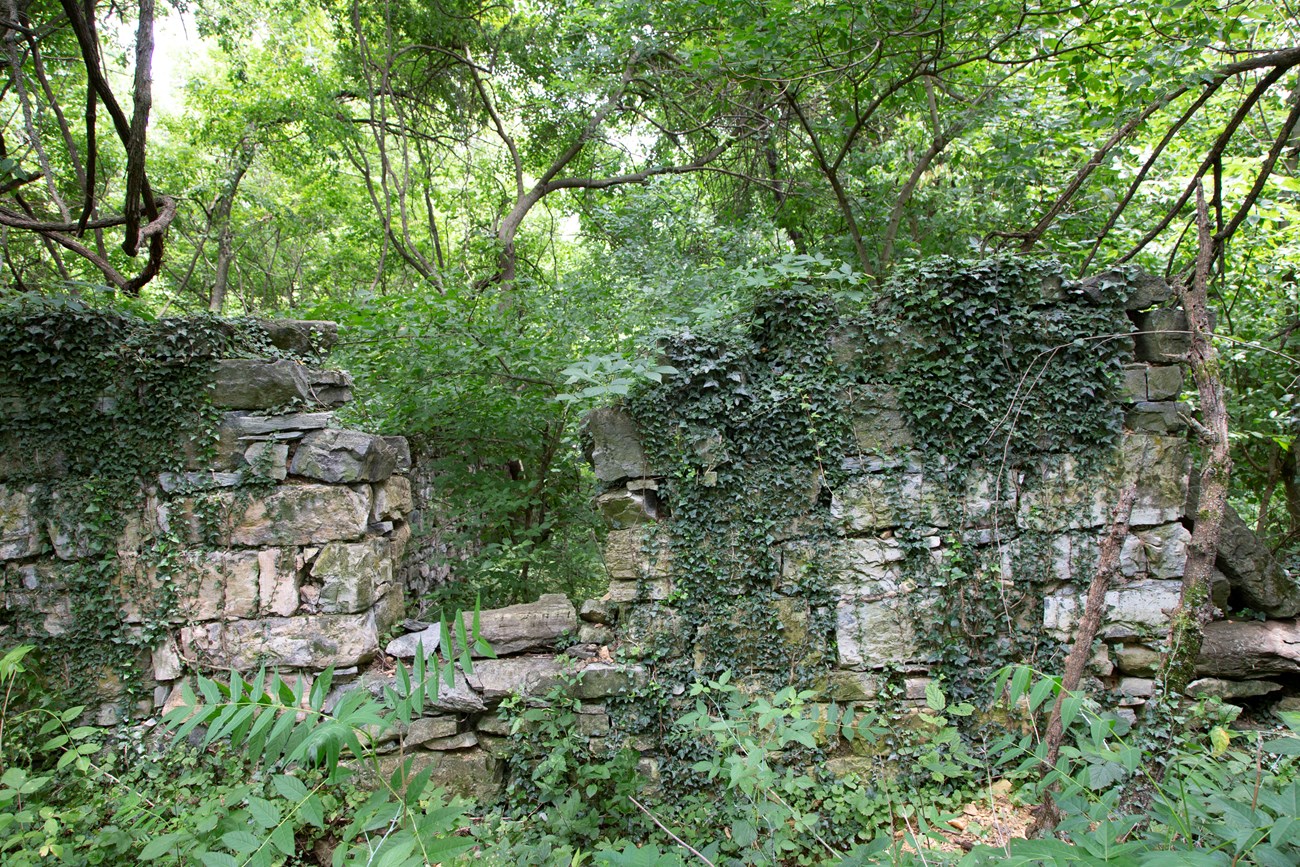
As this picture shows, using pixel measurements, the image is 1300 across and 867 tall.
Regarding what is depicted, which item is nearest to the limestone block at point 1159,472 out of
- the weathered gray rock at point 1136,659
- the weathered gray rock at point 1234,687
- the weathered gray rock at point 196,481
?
the weathered gray rock at point 1136,659

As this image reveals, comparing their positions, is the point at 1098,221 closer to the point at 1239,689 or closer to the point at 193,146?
the point at 1239,689

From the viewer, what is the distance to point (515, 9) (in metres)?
8.84

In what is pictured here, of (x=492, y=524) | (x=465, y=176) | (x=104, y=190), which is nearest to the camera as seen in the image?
(x=492, y=524)

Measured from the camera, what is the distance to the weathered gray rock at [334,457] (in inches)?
148

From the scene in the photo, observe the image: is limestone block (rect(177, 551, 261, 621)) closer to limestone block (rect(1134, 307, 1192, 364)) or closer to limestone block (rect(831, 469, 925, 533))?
limestone block (rect(831, 469, 925, 533))

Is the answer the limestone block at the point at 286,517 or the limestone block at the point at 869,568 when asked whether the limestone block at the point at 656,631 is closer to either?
the limestone block at the point at 869,568

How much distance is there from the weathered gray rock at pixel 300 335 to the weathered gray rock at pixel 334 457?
2.31 ft

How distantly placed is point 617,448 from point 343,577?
1.67 meters

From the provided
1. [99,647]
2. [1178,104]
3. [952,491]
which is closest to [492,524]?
[99,647]

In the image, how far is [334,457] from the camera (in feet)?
12.4

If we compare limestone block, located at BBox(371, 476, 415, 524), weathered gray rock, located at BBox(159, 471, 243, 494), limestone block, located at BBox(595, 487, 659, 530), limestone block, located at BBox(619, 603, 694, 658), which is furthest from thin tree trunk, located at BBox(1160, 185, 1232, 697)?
weathered gray rock, located at BBox(159, 471, 243, 494)

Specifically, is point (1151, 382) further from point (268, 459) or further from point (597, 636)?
point (268, 459)

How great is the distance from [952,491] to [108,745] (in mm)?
4691

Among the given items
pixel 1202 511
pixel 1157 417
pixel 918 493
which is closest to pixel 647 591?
pixel 918 493
